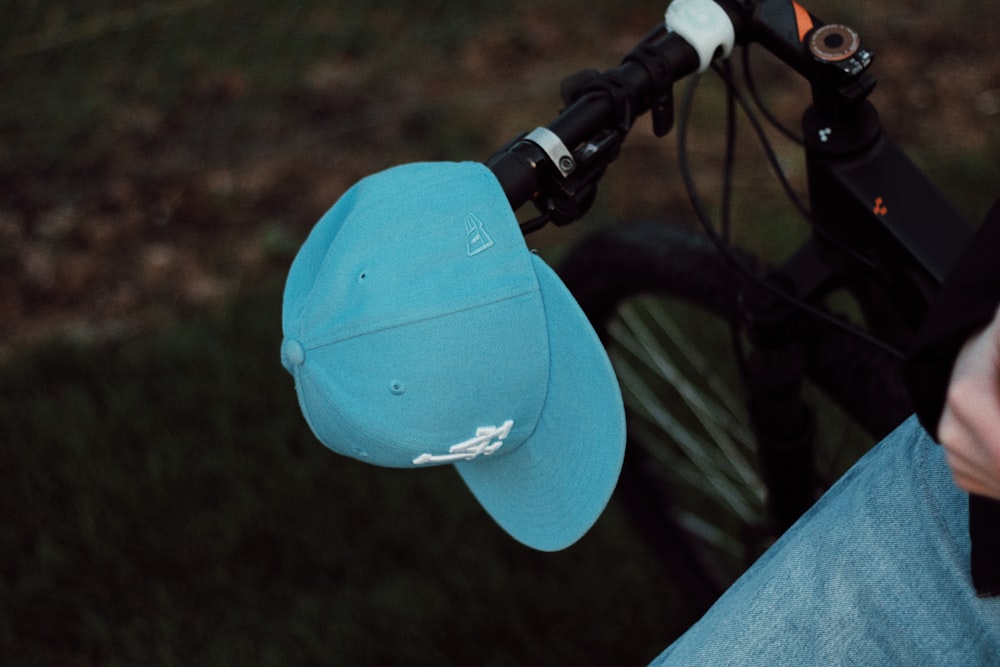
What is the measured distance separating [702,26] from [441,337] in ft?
1.38

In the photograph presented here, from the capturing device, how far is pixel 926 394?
0.76 metres

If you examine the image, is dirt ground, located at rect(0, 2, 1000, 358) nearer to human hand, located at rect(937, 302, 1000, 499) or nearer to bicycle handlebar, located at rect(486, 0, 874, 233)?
bicycle handlebar, located at rect(486, 0, 874, 233)

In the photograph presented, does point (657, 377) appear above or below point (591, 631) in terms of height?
above

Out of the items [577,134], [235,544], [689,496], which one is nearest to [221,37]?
[235,544]

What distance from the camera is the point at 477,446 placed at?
92 centimetres

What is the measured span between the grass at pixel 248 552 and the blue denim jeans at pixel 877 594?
987 millimetres

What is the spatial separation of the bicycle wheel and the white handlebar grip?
13.0 inches

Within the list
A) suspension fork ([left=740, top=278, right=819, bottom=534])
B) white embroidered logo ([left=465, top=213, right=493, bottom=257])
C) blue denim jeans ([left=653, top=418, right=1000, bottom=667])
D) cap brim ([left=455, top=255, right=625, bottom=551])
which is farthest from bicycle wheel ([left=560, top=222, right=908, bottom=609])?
white embroidered logo ([left=465, top=213, right=493, bottom=257])

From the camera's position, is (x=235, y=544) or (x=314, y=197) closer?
(x=235, y=544)

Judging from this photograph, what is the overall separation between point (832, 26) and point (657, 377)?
1.27 m

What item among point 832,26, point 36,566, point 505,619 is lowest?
point 36,566

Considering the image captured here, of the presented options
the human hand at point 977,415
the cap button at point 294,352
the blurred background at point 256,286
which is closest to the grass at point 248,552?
the blurred background at point 256,286

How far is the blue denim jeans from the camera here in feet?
2.86

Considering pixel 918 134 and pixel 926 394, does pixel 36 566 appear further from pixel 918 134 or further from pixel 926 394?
pixel 918 134
